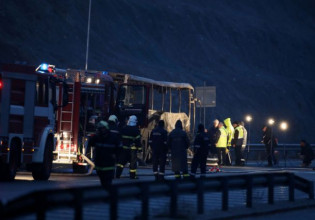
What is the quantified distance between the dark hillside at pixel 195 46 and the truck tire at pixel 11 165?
1358 inches

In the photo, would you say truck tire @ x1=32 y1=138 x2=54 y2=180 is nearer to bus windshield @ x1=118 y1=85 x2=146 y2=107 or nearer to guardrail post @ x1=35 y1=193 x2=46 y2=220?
bus windshield @ x1=118 y1=85 x2=146 y2=107

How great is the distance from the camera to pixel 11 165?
19516mm

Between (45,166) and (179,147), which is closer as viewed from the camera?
(179,147)

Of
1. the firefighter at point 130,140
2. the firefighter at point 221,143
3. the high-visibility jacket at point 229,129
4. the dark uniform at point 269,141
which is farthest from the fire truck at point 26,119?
the dark uniform at point 269,141

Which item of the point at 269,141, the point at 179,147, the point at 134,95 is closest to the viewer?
the point at 179,147

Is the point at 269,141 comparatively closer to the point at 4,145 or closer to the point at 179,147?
the point at 179,147

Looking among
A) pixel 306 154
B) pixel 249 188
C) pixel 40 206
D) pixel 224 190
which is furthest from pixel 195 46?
pixel 40 206

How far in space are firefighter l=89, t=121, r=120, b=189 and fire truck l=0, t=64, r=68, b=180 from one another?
17.0ft

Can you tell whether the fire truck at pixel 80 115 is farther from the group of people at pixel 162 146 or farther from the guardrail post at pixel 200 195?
the guardrail post at pixel 200 195

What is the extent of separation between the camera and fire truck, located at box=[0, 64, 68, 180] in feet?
63.1

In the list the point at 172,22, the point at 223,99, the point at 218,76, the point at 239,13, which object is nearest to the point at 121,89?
the point at 223,99

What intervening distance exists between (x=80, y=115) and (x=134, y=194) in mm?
14641

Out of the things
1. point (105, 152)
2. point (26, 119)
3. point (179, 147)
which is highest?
point (26, 119)

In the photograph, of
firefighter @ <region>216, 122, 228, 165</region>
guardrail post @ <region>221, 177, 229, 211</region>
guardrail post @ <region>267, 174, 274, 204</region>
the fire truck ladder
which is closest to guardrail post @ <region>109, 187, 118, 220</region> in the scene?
guardrail post @ <region>221, 177, 229, 211</region>
